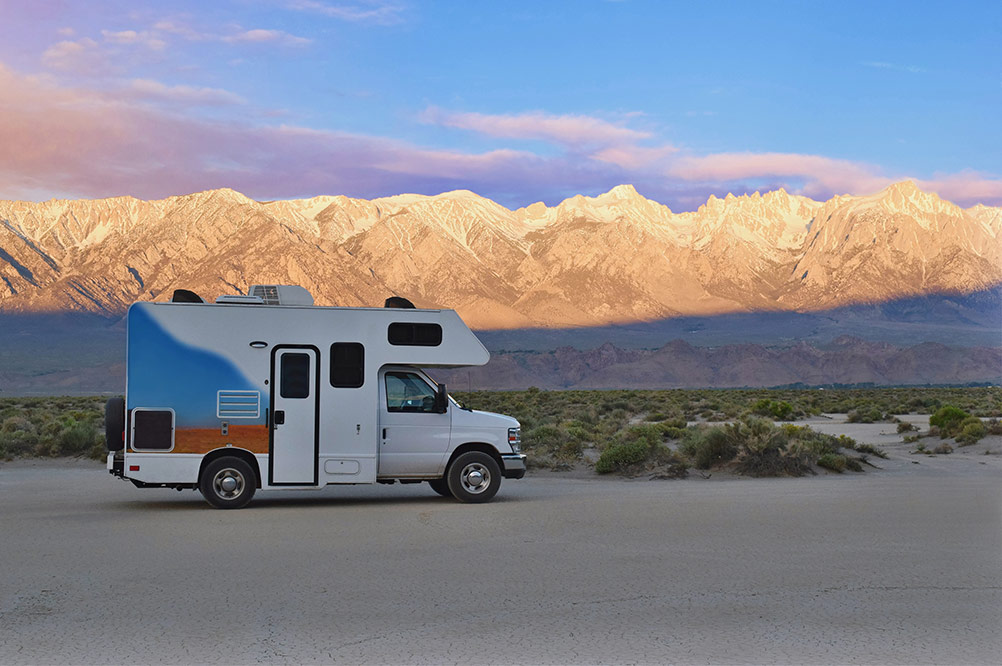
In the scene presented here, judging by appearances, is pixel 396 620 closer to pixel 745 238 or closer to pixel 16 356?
pixel 16 356

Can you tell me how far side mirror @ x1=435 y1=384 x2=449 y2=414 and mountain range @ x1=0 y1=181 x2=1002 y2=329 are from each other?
121062mm

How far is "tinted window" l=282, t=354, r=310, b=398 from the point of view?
16.0 m

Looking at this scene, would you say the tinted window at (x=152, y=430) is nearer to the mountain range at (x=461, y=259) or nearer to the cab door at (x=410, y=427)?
the cab door at (x=410, y=427)

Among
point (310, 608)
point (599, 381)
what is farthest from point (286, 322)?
point (599, 381)

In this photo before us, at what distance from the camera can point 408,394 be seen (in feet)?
55.2

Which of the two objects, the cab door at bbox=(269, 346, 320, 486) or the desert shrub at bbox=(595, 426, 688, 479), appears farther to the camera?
the desert shrub at bbox=(595, 426, 688, 479)

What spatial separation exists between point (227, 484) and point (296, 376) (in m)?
1.85

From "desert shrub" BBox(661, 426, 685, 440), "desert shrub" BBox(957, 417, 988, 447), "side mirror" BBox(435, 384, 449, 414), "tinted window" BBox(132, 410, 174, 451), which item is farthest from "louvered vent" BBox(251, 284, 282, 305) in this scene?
"desert shrub" BBox(957, 417, 988, 447)

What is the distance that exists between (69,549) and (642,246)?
163572 mm

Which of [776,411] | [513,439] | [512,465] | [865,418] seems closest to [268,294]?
[513,439]

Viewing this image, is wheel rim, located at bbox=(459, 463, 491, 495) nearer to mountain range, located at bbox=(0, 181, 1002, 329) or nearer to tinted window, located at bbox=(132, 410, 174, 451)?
tinted window, located at bbox=(132, 410, 174, 451)

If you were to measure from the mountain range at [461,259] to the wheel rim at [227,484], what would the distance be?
121132 millimetres

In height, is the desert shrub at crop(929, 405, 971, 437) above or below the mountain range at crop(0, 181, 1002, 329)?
below

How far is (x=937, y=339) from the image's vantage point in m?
158
